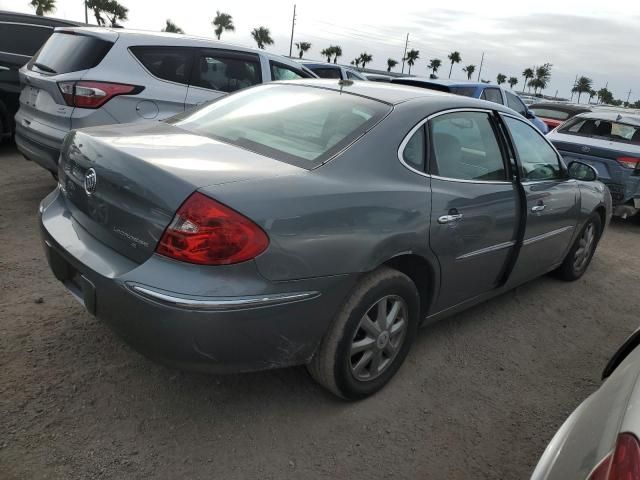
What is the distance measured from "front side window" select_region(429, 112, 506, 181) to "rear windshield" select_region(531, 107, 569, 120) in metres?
10.2

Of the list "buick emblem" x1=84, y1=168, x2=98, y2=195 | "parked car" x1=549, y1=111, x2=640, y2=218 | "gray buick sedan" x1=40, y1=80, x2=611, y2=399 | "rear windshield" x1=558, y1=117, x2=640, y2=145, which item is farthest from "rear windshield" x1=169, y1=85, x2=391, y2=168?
"rear windshield" x1=558, y1=117, x2=640, y2=145

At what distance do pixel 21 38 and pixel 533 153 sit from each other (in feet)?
22.9

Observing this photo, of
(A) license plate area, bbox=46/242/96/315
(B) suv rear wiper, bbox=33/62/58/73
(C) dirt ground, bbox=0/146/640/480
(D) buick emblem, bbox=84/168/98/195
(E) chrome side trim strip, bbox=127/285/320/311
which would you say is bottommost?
(C) dirt ground, bbox=0/146/640/480

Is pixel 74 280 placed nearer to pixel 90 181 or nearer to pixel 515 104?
pixel 90 181

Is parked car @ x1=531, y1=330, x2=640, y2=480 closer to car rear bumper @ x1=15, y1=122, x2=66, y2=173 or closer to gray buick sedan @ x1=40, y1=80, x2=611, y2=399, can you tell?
gray buick sedan @ x1=40, y1=80, x2=611, y2=399

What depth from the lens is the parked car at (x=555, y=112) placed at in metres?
12.1

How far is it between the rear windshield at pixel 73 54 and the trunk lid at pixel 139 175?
2423 mm

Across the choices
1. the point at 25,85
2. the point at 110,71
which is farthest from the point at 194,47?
the point at 25,85

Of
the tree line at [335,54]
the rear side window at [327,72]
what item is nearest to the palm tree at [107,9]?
the tree line at [335,54]

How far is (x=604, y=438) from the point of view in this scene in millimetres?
1395

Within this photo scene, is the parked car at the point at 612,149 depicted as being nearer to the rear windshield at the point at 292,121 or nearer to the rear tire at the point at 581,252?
the rear tire at the point at 581,252

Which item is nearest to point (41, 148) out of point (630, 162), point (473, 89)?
point (473, 89)

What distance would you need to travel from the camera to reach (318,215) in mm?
2234

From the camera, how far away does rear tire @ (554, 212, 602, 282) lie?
15.2 ft
